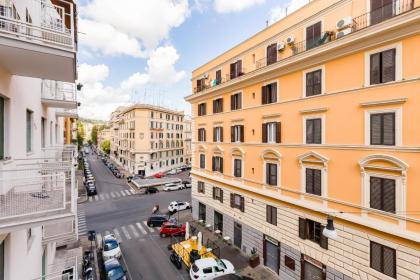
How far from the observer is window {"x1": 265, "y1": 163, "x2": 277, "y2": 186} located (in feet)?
57.4

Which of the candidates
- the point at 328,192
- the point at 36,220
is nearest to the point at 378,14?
the point at 328,192

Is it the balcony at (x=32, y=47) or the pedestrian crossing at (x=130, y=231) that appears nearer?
the balcony at (x=32, y=47)

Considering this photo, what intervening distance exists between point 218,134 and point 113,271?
1471cm

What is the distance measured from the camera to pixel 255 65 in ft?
64.2

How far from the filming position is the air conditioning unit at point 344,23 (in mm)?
12836

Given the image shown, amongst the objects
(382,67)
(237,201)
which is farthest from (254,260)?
(382,67)

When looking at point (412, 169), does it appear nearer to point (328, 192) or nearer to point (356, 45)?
point (328, 192)

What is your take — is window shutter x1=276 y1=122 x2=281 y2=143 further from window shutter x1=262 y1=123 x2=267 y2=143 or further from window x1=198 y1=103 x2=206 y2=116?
window x1=198 y1=103 x2=206 y2=116

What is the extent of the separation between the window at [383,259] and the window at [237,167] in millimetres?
10991

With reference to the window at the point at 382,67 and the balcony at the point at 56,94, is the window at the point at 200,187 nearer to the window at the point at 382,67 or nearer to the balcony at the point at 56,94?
the balcony at the point at 56,94

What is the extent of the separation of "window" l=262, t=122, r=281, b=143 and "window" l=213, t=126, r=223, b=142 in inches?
231

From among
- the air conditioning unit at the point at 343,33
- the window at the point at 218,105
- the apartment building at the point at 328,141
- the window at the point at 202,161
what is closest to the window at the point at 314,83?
the apartment building at the point at 328,141

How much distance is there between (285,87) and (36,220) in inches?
625

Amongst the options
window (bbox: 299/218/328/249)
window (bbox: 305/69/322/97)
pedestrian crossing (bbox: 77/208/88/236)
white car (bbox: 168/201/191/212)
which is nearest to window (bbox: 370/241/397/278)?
window (bbox: 299/218/328/249)
